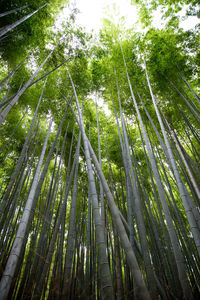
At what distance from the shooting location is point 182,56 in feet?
13.8

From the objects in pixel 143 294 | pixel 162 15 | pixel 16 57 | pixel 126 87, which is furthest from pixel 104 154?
pixel 143 294

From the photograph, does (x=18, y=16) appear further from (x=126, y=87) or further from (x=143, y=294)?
(x=143, y=294)

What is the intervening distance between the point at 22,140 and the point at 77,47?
319cm

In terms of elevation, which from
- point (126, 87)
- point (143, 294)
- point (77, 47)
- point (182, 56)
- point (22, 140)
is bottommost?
point (143, 294)

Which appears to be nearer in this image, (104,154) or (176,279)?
(176,279)

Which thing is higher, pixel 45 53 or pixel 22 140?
pixel 45 53

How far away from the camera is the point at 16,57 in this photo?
3820 mm

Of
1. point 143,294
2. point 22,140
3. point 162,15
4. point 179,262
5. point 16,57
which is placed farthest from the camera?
point 22,140

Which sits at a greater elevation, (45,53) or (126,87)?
(45,53)

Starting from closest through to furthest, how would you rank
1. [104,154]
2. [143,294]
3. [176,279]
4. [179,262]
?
[143,294], [179,262], [176,279], [104,154]


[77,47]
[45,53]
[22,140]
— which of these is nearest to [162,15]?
[77,47]

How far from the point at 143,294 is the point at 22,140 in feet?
16.8

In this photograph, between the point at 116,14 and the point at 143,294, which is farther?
the point at 116,14

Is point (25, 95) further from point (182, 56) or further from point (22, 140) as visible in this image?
point (182, 56)
